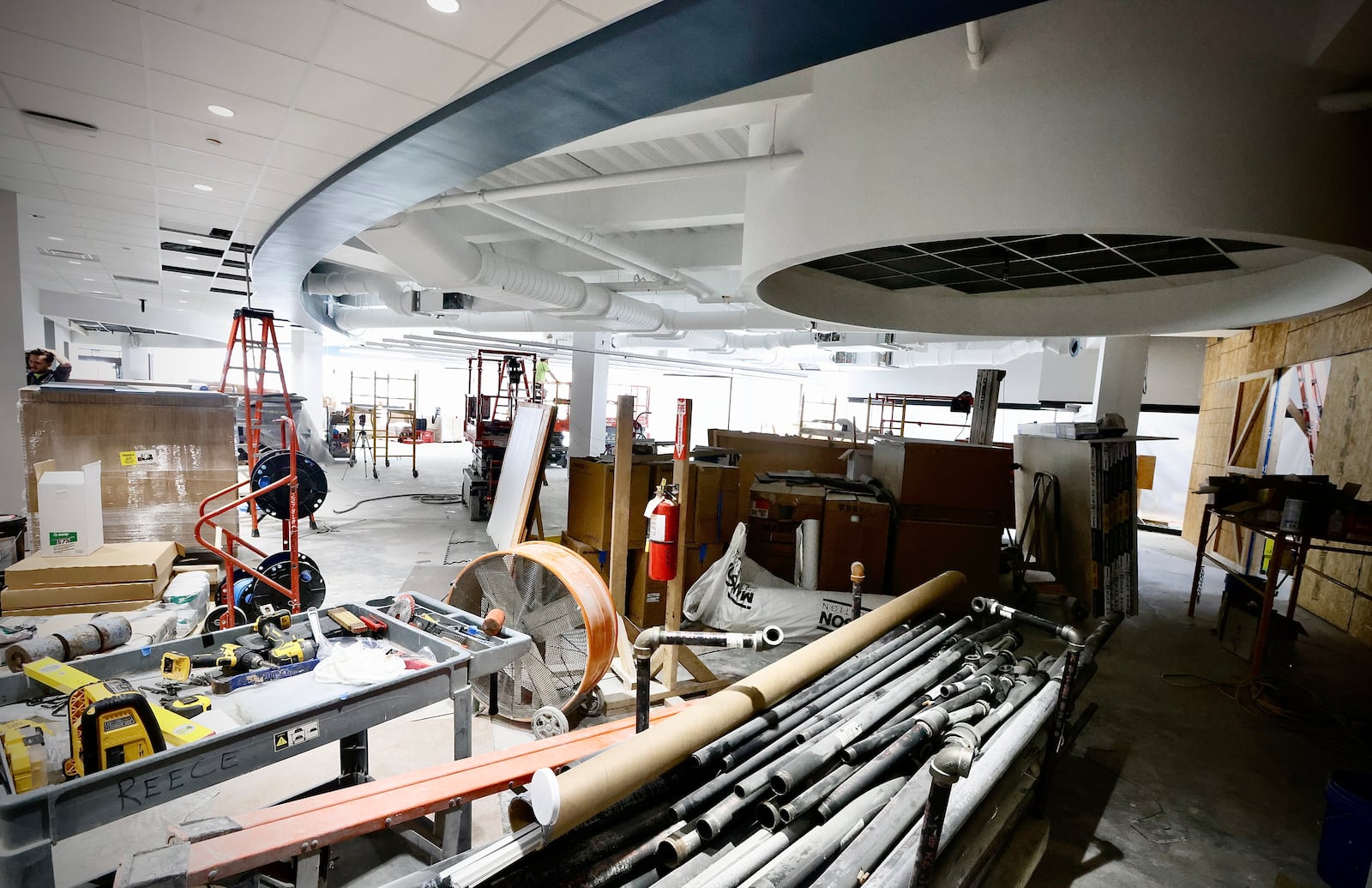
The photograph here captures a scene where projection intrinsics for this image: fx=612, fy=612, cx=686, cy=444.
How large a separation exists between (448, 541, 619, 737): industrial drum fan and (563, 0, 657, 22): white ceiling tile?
7.34 ft

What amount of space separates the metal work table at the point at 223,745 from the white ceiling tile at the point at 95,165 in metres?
3.09

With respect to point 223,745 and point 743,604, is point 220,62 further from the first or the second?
point 743,604

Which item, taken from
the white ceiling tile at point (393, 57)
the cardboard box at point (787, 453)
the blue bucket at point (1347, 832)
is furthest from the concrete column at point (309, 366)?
the blue bucket at point (1347, 832)

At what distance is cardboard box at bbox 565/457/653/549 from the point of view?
477 centimetres


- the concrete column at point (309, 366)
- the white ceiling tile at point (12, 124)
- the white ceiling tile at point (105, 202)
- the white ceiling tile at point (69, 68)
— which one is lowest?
the concrete column at point (309, 366)

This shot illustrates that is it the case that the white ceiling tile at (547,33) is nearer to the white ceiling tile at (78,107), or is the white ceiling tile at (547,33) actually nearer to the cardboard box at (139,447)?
the white ceiling tile at (78,107)

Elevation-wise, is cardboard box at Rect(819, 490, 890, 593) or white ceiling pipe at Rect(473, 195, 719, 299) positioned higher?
white ceiling pipe at Rect(473, 195, 719, 299)

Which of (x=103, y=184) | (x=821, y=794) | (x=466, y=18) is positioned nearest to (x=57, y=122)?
(x=103, y=184)

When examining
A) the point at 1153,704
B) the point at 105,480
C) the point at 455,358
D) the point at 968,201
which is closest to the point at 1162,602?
the point at 1153,704

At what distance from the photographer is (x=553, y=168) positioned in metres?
4.97

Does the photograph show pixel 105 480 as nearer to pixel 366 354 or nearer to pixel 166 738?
pixel 166 738

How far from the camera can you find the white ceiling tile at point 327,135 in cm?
296

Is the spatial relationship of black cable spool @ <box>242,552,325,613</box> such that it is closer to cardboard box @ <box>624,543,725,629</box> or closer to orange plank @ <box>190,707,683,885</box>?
cardboard box @ <box>624,543,725,629</box>

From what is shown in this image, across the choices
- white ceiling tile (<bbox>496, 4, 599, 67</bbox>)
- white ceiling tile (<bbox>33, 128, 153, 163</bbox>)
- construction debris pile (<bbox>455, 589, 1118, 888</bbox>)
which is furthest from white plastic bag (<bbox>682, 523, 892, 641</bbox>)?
white ceiling tile (<bbox>33, 128, 153, 163</bbox>)
